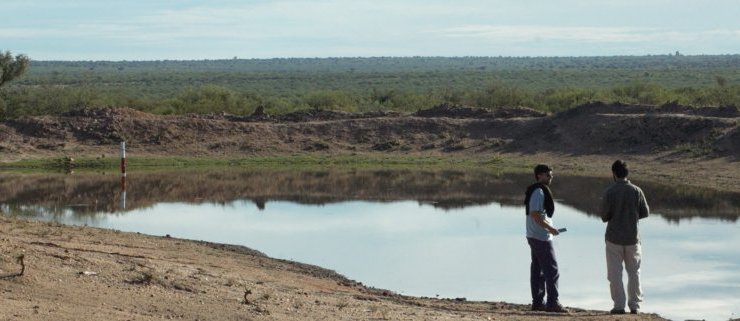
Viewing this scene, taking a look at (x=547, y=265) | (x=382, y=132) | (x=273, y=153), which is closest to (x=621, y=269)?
A: (x=547, y=265)

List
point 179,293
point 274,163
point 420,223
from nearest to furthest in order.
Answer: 1. point 179,293
2. point 420,223
3. point 274,163

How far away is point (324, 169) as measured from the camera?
118 feet

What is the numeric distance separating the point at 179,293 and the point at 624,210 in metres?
4.49

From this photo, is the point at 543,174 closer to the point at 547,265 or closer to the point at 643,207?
the point at 547,265

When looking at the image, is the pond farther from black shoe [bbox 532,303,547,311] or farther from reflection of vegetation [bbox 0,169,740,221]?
black shoe [bbox 532,303,547,311]

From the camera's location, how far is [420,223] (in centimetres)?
2294

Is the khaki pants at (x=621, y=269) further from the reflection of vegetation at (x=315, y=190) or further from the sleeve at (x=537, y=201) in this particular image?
the reflection of vegetation at (x=315, y=190)

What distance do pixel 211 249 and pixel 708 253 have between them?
7.71 meters

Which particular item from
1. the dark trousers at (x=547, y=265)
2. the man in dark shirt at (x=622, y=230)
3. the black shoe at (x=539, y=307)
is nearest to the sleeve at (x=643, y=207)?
the man in dark shirt at (x=622, y=230)

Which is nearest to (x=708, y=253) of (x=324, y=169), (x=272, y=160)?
(x=324, y=169)

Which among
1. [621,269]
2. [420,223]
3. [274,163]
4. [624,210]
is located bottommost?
[274,163]

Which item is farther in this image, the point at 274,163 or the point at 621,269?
the point at 274,163

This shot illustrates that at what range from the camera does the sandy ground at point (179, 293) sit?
34.8 ft

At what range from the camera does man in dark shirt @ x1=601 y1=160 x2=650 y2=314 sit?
12031mm
